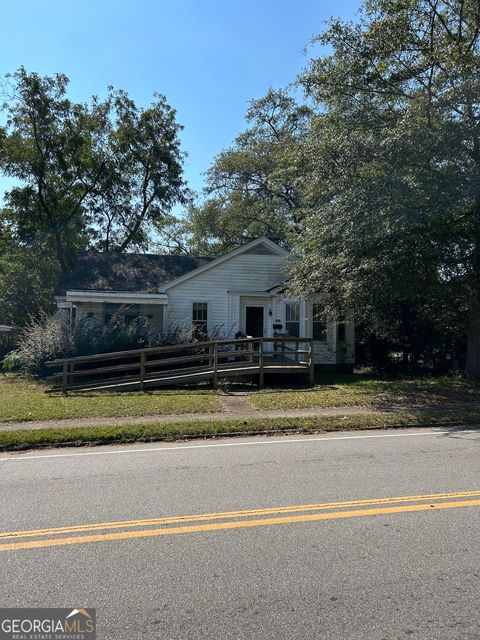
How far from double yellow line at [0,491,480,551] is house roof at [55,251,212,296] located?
15713 mm

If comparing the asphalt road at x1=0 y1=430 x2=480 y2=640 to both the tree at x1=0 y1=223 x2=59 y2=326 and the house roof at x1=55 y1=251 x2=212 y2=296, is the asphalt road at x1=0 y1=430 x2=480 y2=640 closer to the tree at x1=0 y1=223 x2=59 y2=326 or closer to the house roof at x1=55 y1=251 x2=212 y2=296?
the house roof at x1=55 y1=251 x2=212 y2=296

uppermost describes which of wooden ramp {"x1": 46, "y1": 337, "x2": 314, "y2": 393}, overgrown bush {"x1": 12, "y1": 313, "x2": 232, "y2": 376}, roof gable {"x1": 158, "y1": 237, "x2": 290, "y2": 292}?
roof gable {"x1": 158, "y1": 237, "x2": 290, "y2": 292}

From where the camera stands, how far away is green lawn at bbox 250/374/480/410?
11.6 m

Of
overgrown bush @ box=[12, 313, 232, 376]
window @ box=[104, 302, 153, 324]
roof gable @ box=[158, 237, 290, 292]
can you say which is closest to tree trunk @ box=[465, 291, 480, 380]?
roof gable @ box=[158, 237, 290, 292]

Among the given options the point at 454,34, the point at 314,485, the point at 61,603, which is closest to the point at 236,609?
the point at 61,603

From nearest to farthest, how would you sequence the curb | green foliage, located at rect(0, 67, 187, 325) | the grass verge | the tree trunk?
the curb → the grass verge → the tree trunk → green foliage, located at rect(0, 67, 187, 325)

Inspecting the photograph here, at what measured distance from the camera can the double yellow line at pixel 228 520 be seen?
13.7 ft

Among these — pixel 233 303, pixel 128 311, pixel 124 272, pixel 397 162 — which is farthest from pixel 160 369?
pixel 397 162

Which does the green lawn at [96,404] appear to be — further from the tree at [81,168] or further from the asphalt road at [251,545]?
the tree at [81,168]

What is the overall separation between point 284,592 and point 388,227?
10.3 metres

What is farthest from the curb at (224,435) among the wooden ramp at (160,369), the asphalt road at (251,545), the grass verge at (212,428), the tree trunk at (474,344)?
the tree trunk at (474,344)

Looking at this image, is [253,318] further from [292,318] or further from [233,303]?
[292,318]

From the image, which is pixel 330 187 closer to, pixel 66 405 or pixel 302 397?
pixel 302 397

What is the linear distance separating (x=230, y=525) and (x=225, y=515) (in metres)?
0.25
